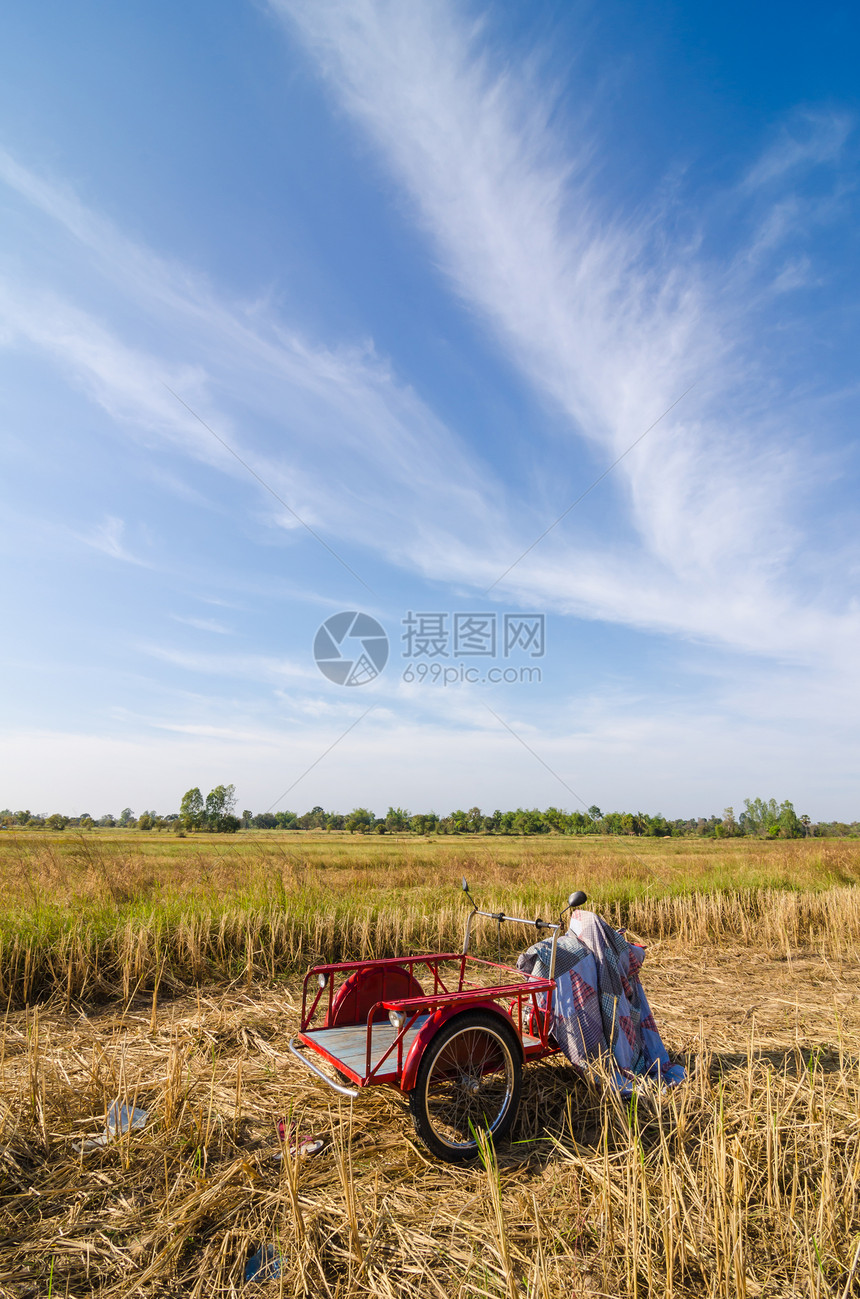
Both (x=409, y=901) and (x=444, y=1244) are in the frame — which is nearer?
(x=444, y=1244)

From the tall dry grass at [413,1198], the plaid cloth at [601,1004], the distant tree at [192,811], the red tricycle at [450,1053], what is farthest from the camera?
the distant tree at [192,811]

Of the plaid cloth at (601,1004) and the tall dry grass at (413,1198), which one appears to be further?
the plaid cloth at (601,1004)

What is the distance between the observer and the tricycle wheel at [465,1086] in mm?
3734

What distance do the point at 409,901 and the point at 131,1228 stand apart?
28.0 feet

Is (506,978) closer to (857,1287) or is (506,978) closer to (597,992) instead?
(597,992)

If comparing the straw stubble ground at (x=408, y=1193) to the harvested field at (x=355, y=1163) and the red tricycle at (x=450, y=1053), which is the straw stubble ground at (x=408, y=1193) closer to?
the harvested field at (x=355, y=1163)

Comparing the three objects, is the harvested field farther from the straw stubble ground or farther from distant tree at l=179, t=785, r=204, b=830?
distant tree at l=179, t=785, r=204, b=830

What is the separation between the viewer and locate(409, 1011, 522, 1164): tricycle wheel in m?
3.73

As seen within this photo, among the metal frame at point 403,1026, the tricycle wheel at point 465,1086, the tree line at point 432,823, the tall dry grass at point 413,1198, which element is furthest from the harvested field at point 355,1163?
the tree line at point 432,823

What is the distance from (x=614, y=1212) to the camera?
3262 millimetres

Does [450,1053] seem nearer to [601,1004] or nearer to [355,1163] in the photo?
[355,1163]

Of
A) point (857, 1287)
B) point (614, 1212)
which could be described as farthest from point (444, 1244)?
point (857, 1287)

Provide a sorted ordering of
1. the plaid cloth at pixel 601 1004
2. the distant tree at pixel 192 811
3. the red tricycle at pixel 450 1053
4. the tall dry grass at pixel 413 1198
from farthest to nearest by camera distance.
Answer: the distant tree at pixel 192 811 < the plaid cloth at pixel 601 1004 < the red tricycle at pixel 450 1053 < the tall dry grass at pixel 413 1198

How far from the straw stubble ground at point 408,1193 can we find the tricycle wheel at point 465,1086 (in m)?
0.18
